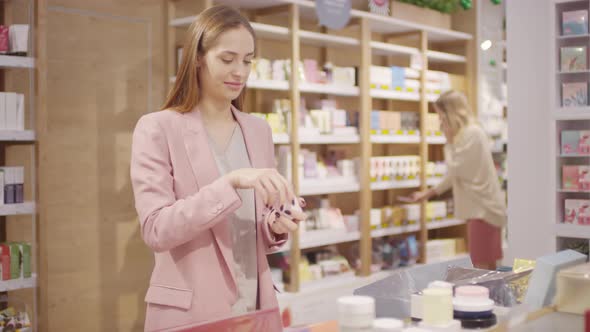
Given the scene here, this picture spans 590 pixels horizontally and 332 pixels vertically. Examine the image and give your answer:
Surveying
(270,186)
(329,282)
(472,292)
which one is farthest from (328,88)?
(472,292)

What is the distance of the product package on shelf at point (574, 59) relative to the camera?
460cm

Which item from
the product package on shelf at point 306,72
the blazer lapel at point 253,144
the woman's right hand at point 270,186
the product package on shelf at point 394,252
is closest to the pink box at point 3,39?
the product package on shelf at point 306,72

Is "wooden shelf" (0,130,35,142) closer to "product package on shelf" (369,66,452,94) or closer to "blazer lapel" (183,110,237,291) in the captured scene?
"blazer lapel" (183,110,237,291)

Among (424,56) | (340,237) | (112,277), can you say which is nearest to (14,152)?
(112,277)

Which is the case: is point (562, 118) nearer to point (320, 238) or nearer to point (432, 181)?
point (320, 238)

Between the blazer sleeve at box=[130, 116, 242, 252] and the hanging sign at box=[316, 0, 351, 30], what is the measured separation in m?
3.89

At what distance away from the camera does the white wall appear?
15.6 feet

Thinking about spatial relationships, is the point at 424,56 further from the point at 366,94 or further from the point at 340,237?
the point at 340,237

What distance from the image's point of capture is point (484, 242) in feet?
17.2

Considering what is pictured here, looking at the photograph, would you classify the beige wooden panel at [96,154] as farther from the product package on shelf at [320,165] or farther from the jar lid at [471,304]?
the jar lid at [471,304]

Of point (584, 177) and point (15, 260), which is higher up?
point (584, 177)

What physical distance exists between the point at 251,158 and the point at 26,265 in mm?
2505

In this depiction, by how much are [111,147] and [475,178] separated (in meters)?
2.82

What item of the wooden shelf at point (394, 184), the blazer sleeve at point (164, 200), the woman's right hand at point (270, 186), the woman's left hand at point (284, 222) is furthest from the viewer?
the wooden shelf at point (394, 184)
